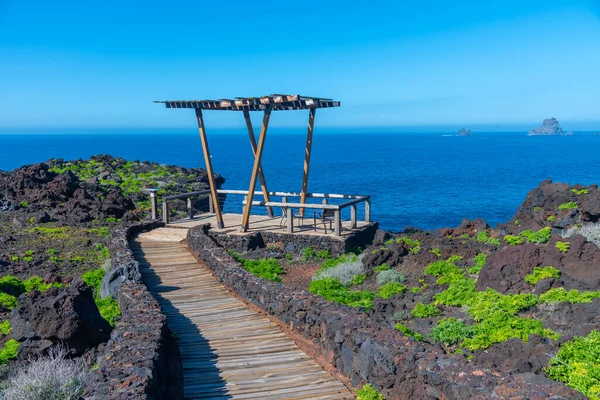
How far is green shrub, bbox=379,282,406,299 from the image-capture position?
45.4 feet

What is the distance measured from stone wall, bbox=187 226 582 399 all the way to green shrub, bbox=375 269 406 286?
4.17m

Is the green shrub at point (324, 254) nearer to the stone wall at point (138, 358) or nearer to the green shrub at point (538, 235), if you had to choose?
the green shrub at point (538, 235)

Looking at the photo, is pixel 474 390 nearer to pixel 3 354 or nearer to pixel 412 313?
pixel 412 313

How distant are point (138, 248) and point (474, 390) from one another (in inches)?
490

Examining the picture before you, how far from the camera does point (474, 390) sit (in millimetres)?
6562

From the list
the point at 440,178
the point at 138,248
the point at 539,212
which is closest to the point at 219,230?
the point at 138,248

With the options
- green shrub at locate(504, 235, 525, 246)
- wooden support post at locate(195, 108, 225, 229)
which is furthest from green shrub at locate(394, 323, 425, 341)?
wooden support post at locate(195, 108, 225, 229)

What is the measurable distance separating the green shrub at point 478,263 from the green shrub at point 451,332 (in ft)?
11.5

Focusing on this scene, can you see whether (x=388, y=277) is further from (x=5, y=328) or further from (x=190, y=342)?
(x=5, y=328)

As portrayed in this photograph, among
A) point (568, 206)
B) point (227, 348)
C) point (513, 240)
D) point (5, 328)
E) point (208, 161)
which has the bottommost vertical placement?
point (5, 328)

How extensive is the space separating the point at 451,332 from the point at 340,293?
4.01m

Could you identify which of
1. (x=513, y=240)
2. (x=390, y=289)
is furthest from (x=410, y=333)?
(x=513, y=240)

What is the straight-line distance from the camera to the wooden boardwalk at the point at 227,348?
330 inches

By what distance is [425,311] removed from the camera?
11.8m
